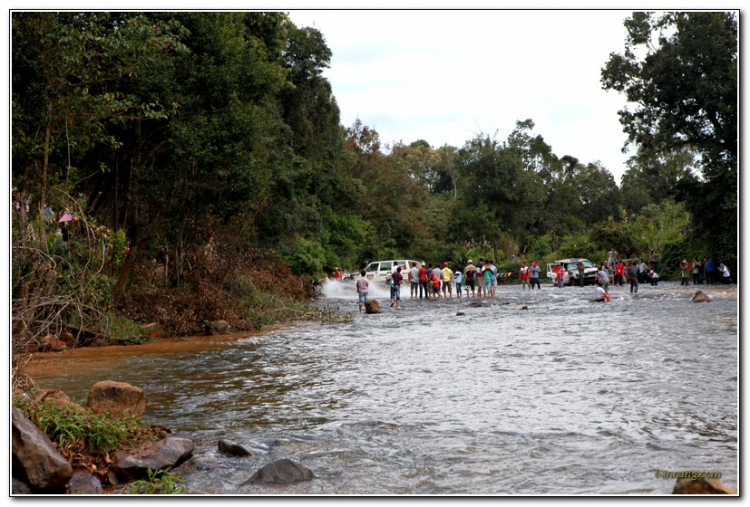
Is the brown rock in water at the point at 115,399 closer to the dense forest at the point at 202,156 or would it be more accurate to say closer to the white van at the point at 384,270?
the dense forest at the point at 202,156

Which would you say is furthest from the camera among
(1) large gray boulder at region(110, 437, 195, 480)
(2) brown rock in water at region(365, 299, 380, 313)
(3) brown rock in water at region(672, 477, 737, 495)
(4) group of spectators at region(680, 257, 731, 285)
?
(4) group of spectators at region(680, 257, 731, 285)

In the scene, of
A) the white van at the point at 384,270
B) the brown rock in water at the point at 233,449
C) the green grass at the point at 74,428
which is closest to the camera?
the green grass at the point at 74,428

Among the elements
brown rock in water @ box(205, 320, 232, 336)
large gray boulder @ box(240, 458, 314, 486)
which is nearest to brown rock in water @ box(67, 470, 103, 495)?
large gray boulder @ box(240, 458, 314, 486)

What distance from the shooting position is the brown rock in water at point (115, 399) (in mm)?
8648

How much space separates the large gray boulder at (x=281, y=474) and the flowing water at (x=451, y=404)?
0.10m

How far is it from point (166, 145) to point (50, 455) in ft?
47.6

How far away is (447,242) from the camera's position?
221 feet

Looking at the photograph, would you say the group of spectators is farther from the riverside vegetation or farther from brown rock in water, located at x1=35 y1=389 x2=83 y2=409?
brown rock in water, located at x1=35 y1=389 x2=83 y2=409

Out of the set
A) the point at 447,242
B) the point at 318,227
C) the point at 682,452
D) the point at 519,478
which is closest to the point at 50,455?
the point at 519,478

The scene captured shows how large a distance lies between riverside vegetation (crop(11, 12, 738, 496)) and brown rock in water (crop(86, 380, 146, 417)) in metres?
0.81

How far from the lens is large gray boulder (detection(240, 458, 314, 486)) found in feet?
21.5

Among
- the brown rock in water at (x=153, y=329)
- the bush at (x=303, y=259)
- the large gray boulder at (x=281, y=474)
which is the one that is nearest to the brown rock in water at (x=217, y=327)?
the brown rock in water at (x=153, y=329)

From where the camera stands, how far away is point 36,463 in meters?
6.17

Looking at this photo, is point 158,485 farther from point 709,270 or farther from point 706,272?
point 706,272
